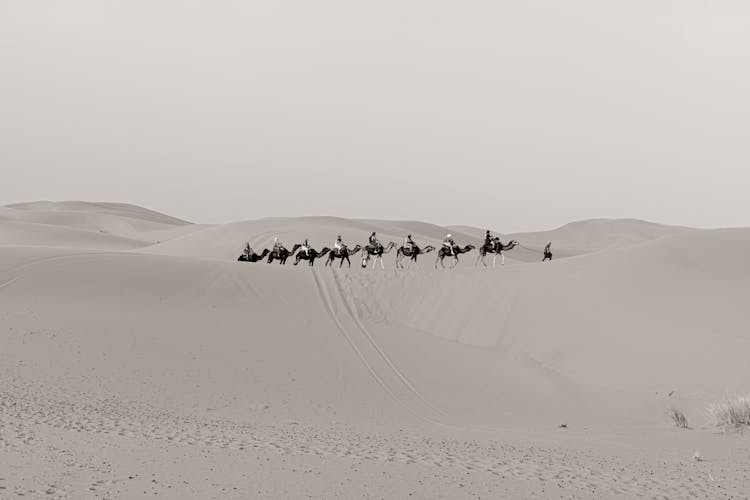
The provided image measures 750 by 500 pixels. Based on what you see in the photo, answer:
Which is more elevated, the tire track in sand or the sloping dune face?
the sloping dune face

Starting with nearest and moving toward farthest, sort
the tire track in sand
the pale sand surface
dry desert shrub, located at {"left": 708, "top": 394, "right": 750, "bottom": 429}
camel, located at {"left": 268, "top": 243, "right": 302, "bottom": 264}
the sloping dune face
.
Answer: the pale sand surface < dry desert shrub, located at {"left": 708, "top": 394, "right": 750, "bottom": 429} < the tire track in sand < camel, located at {"left": 268, "top": 243, "right": 302, "bottom": 264} < the sloping dune face

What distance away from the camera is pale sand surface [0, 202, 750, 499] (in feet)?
24.3

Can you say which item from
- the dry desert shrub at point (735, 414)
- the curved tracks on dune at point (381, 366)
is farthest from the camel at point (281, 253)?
the dry desert shrub at point (735, 414)

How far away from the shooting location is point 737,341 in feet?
56.7

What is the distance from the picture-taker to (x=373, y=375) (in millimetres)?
16250

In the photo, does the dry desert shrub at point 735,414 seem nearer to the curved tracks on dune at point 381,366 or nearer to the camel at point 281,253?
the curved tracks on dune at point 381,366

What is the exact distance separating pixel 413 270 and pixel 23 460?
20.3 meters

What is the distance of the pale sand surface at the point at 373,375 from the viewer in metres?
7.40

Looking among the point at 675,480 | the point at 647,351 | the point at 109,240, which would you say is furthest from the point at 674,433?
the point at 109,240

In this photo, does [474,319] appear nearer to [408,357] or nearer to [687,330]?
[408,357]

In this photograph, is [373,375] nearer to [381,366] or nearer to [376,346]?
[381,366]

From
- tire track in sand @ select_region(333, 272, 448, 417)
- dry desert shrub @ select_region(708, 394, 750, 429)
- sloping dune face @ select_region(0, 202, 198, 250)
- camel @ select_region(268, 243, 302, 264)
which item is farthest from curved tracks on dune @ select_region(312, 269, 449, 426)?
sloping dune face @ select_region(0, 202, 198, 250)

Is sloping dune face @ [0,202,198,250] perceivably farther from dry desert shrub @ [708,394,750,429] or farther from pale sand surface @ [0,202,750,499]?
dry desert shrub @ [708,394,750,429]

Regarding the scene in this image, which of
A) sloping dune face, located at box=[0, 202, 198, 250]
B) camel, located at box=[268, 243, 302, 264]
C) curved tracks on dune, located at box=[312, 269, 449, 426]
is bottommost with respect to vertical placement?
curved tracks on dune, located at box=[312, 269, 449, 426]
